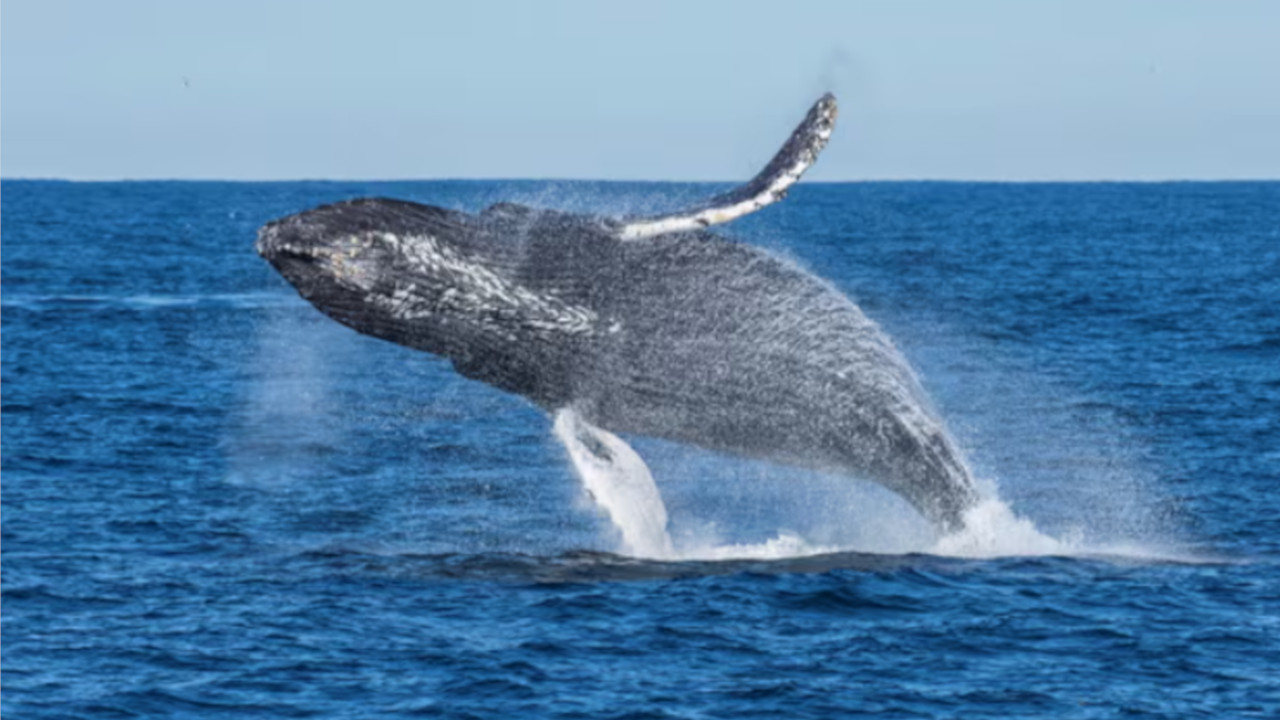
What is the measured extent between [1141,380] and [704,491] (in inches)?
492

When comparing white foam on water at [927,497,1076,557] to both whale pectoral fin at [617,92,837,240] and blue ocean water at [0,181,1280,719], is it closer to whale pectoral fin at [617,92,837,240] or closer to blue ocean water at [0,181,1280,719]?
blue ocean water at [0,181,1280,719]

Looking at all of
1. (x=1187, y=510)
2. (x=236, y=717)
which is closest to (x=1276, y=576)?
(x=1187, y=510)

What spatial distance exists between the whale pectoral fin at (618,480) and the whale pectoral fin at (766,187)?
1861 millimetres

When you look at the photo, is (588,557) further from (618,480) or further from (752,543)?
(752,543)

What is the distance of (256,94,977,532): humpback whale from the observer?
15281 mm

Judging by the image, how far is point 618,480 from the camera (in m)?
17.0

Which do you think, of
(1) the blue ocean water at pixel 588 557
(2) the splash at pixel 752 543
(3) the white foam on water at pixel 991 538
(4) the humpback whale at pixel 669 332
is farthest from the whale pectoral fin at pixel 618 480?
(3) the white foam on water at pixel 991 538

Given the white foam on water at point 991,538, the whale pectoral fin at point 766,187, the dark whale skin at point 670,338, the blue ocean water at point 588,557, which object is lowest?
the blue ocean water at point 588,557

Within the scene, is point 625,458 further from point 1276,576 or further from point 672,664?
point 1276,576

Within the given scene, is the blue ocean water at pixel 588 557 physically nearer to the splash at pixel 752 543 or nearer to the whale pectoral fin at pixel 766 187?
the splash at pixel 752 543

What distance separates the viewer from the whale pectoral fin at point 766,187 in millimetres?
14812

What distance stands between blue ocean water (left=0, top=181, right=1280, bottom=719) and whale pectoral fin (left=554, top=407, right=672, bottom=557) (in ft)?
1.12

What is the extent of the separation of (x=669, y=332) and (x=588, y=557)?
121 inches

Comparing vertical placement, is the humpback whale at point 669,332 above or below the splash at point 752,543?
above
